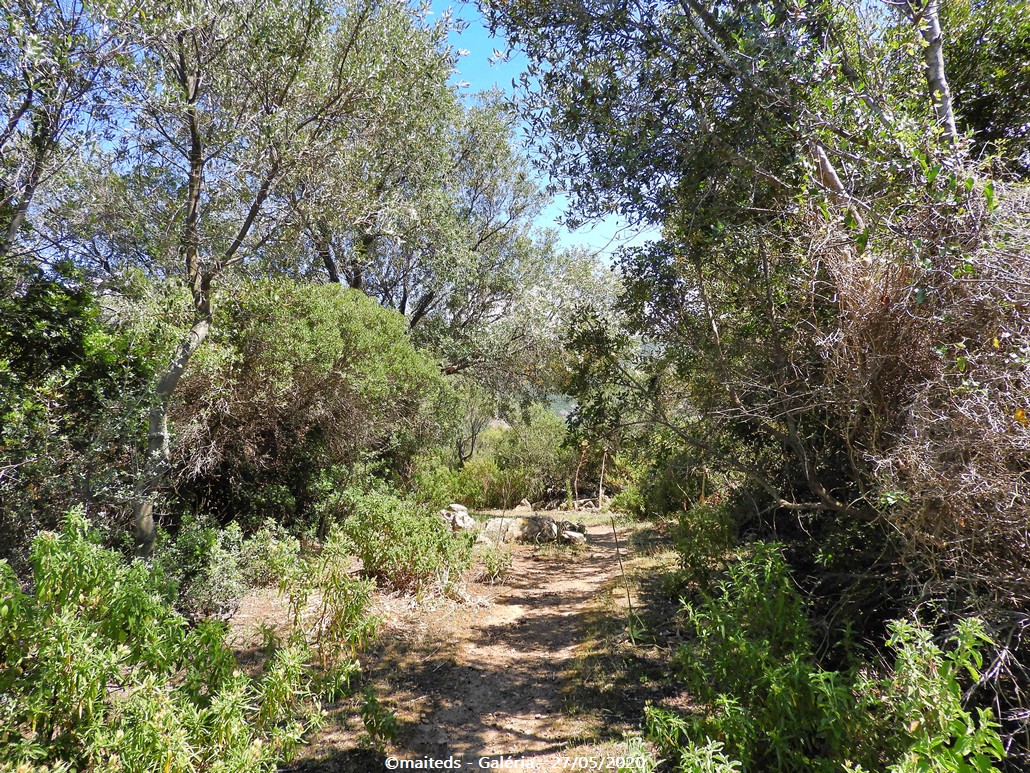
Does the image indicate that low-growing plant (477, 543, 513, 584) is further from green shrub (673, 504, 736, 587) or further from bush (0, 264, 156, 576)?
bush (0, 264, 156, 576)

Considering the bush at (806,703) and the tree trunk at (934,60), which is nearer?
the bush at (806,703)

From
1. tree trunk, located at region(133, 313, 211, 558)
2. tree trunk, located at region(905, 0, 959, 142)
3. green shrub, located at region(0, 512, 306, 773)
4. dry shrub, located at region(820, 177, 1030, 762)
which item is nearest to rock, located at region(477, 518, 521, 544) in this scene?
tree trunk, located at region(133, 313, 211, 558)

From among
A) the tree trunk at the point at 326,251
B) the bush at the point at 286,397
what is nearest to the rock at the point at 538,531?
the bush at the point at 286,397

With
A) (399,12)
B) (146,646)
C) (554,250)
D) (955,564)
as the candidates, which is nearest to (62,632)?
(146,646)

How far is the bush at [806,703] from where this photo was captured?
1.84 meters

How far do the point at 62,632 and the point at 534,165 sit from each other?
17.5ft

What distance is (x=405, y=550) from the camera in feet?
21.0

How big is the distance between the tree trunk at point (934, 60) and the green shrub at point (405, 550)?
6281 mm

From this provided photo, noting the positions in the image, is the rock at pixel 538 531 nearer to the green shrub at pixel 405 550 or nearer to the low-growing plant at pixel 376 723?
the green shrub at pixel 405 550

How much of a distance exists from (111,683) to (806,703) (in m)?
3.88

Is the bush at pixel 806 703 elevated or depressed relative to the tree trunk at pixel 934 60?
depressed

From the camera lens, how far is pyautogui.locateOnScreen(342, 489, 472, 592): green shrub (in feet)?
21.0

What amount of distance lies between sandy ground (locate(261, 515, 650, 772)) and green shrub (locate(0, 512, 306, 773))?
39.9 inches

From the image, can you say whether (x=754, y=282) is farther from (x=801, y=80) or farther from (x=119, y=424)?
(x=119, y=424)
